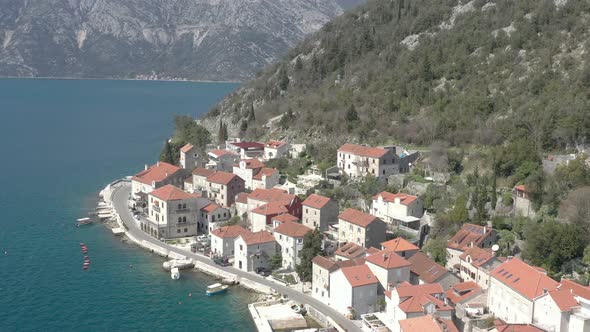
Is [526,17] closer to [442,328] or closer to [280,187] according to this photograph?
[280,187]

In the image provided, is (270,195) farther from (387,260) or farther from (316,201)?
(387,260)

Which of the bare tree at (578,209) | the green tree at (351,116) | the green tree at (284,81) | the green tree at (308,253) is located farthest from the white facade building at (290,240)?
the green tree at (284,81)

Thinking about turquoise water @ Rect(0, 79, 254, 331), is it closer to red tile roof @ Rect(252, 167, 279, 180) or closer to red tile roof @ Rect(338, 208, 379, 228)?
red tile roof @ Rect(338, 208, 379, 228)

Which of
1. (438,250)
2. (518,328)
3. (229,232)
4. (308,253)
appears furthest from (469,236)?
(229,232)

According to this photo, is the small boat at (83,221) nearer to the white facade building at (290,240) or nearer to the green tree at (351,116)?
the white facade building at (290,240)

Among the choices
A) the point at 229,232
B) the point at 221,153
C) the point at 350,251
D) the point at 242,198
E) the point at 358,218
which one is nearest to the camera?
the point at 350,251

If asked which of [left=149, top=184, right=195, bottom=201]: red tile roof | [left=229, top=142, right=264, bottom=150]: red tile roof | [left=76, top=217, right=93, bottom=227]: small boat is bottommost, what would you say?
[left=76, top=217, right=93, bottom=227]: small boat

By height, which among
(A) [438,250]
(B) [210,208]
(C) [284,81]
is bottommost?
(B) [210,208]

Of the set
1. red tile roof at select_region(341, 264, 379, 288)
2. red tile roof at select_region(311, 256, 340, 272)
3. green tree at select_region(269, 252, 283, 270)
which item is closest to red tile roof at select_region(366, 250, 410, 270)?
red tile roof at select_region(341, 264, 379, 288)
